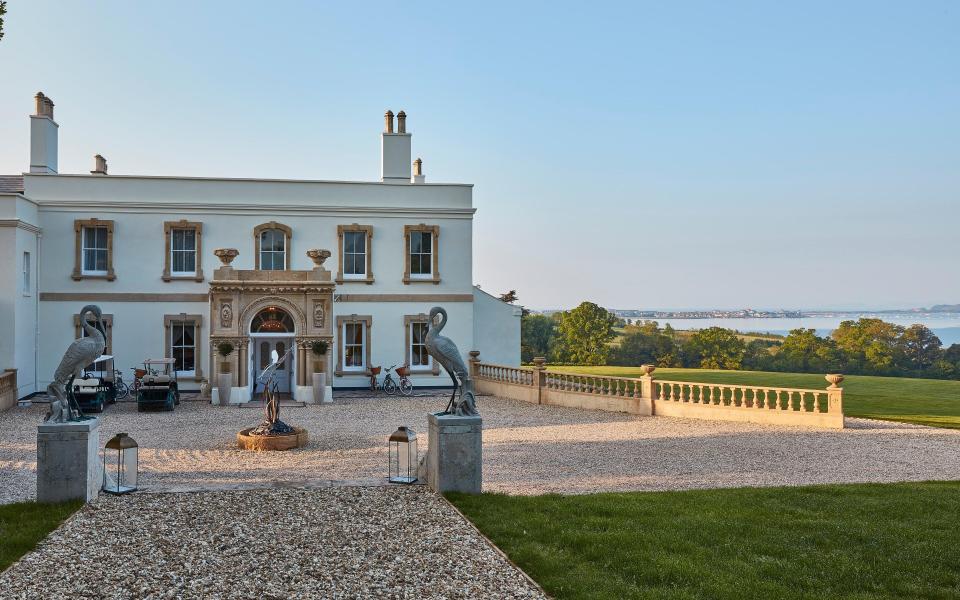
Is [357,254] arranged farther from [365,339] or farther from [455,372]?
[455,372]

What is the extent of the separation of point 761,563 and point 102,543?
6202mm

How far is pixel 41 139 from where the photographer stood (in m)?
23.6

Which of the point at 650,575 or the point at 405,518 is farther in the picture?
the point at 405,518

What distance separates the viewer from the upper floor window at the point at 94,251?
23047 millimetres

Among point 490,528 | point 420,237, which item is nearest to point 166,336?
point 420,237

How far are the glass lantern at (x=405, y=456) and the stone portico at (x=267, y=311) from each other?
38.4ft

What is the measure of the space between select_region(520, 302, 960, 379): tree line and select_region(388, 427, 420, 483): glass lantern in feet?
110

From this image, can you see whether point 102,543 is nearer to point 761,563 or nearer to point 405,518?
point 405,518

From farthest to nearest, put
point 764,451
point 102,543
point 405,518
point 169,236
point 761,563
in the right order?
1. point 169,236
2. point 764,451
3. point 405,518
4. point 102,543
5. point 761,563

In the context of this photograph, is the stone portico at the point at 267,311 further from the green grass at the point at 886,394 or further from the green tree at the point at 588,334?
the green tree at the point at 588,334

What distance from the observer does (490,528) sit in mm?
7293

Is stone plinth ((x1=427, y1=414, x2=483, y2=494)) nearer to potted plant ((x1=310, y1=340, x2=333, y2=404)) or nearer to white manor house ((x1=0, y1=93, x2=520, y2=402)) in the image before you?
potted plant ((x1=310, y1=340, x2=333, y2=404))

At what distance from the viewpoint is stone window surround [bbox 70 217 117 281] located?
22781 mm

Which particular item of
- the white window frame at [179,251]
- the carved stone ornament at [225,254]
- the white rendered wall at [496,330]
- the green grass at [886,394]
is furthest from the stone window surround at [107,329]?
the green grass at [886,394]
